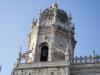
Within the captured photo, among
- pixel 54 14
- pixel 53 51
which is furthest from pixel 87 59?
pixel 54 14

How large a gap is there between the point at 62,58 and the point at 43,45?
2.84 meters

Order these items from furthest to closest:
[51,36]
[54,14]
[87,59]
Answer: [54,14] < [51,36] < [87,59]

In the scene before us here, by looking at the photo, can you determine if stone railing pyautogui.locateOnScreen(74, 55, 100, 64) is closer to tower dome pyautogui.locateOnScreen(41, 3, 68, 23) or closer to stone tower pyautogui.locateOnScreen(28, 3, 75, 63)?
stone tower pyautogui.locateOnScreen(28, 3, 75, 63)

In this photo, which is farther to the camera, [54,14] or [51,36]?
[54,14]

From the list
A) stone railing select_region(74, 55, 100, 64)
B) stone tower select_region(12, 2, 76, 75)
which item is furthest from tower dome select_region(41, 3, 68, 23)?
stone railing select_region(74, 55, 100, 64)

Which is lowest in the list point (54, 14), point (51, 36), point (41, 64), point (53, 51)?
point (41, 64)

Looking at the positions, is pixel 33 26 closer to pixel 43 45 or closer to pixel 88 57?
pixel 43 45

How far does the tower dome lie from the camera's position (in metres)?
43.0

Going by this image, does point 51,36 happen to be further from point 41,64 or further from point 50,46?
point 41,64

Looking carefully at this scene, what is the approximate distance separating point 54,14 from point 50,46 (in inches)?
194

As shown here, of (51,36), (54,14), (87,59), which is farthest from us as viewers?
(54,14)

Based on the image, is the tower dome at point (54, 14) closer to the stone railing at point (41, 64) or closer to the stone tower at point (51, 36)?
the stone tower at point (51, 36)

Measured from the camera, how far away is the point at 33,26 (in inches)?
1695

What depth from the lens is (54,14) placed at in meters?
43.0
